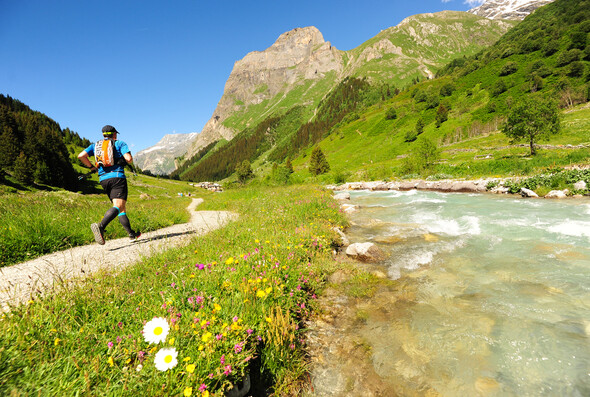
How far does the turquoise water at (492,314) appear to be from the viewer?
336 centimetres

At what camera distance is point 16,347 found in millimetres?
2061

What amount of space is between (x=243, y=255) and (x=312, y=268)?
1.77 m

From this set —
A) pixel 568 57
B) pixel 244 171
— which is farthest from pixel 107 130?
pixel 568 57

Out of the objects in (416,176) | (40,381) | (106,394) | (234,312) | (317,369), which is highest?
(40,381)

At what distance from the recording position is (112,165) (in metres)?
7.20

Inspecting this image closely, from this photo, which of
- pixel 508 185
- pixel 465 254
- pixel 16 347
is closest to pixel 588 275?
pixel 465 254

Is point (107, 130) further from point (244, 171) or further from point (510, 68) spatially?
point (510, 68)

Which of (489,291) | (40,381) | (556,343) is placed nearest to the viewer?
(40,381)

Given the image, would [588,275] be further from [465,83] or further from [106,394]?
[465,83]

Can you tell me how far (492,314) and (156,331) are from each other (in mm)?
5878

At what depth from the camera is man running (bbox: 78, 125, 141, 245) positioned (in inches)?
279

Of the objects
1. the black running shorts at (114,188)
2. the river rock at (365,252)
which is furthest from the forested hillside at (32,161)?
the river rock at (365,252)

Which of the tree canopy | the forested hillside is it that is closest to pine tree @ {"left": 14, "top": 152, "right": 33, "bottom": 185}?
the forested hillside

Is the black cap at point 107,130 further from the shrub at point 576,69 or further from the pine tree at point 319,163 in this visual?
the shrub at point 576,69
